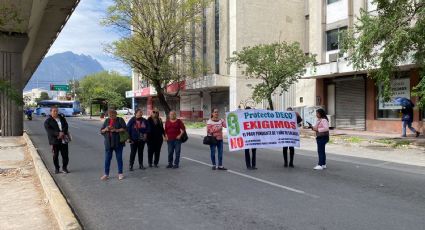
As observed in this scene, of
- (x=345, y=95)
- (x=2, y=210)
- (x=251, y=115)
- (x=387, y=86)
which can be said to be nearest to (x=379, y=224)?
(x=2, y=210)

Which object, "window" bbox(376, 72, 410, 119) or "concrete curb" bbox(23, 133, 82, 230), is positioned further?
"window" bbox(376, 72, 410, 119)

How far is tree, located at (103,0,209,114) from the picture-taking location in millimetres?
40594

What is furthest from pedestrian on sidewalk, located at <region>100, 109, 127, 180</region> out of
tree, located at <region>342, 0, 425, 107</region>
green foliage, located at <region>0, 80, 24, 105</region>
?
tree, located at <region>342, 0, 425, 107</region>

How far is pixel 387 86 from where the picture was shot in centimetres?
1778

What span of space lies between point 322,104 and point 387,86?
13.1 metres

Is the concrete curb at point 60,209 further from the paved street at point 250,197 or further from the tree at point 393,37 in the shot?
the tree at point 393,37

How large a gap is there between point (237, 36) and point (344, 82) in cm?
1229

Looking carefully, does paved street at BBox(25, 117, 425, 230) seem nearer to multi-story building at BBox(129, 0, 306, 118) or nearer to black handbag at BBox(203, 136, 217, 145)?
black handbag at BBox(203, 136, 217, 145)

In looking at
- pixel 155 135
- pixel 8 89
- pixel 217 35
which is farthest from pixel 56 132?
pixel 217 35

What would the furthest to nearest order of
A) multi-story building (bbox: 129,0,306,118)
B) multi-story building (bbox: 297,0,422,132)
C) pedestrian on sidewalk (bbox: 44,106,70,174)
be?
1. multi-story building (bbox: 129,0,306,118)
2. multi-story building (bbox: 297,0,422,132)
3. pedestrian on sidewalk (bbox: 44,106,70,174)

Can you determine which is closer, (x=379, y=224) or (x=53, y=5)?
(x=379, y=224)

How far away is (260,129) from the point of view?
512 inches

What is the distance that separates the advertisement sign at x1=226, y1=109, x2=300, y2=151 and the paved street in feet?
2.21

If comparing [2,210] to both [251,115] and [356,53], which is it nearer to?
[251,115]
